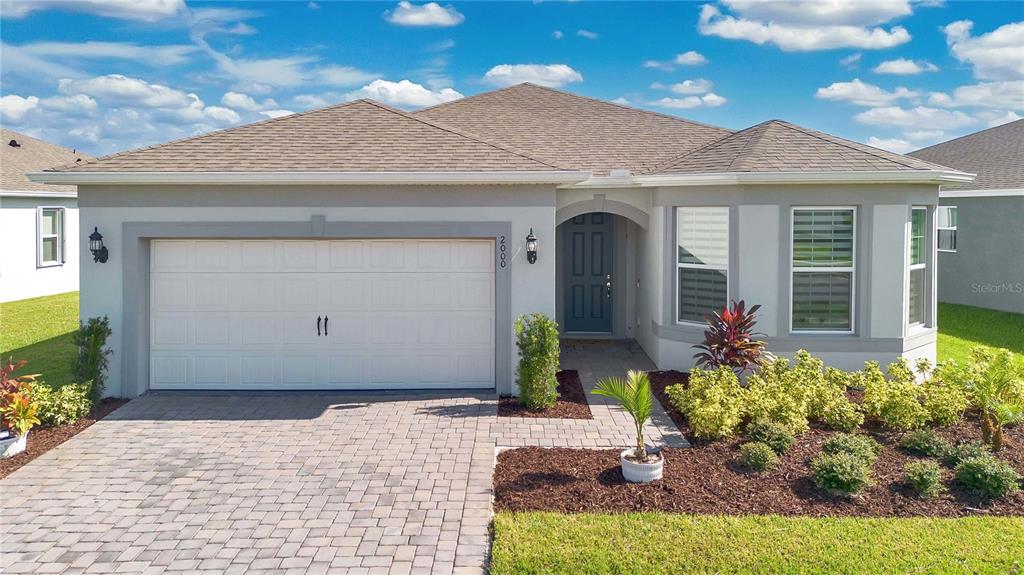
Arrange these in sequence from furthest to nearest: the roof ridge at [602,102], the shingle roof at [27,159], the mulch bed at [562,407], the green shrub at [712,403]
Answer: the shingle roof at [27,159], the roof ridge at [602,102], the mulch bed at [562,407], the green shrub at [712,403]

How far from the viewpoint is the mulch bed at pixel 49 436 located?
7.41 m

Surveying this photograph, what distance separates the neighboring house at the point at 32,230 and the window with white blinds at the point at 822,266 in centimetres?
1716

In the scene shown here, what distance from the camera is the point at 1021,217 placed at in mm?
18141

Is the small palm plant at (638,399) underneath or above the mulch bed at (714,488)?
above

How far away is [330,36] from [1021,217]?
1729 cm

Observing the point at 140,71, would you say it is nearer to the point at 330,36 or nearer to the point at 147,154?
the point at 330,36

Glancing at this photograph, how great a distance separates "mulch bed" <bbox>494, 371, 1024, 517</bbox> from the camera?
6.23m

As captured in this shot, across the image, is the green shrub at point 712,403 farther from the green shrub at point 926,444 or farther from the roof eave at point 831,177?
the roof eave at point 831,177

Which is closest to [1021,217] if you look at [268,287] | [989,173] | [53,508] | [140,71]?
[989,173]

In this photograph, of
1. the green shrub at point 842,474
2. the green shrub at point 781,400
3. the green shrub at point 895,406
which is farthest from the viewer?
the green shrub at point 895,406

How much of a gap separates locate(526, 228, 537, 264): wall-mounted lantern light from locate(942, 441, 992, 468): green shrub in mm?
5204

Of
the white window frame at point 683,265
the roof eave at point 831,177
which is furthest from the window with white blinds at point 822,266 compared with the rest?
the white window frame at point 683,265

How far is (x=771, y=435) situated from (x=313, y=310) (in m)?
6.12

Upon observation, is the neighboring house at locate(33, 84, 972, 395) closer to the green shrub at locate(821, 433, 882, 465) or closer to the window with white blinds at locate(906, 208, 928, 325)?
the window with white blinds at locate(906, 208, 928, 325)
